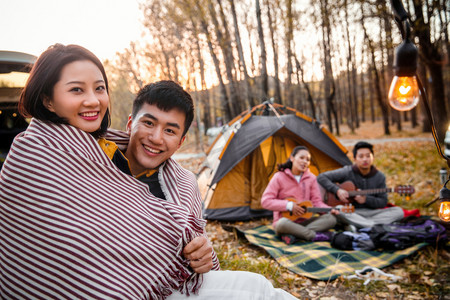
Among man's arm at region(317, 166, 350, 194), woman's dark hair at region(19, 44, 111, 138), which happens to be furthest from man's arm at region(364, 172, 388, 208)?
woman's dark hair at region(19, 44, 111, 138)

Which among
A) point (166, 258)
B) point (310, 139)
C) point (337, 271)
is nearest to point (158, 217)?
point (166, 258)

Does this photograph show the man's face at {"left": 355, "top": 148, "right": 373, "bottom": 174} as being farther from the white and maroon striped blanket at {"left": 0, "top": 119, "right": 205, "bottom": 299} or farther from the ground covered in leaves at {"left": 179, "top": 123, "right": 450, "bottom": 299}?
the white and maroon striped blanket at {"left": 0, "top": 119, "right": 205, "bottom": 299}

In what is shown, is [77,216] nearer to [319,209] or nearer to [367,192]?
[319,209]

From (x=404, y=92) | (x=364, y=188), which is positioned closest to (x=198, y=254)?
(x=404, y=92)

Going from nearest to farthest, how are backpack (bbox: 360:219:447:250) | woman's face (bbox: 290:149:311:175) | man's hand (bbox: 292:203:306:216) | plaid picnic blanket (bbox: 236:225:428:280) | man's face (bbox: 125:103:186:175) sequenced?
man's face (bbox: 125:103:186:175), plaid picnic blanket (bbox: 236:225:428:280), backpack (bbox: 360:219:447:250), man's hand (bbox: 292:203:306:216), woman's face (bbox: 290:149:311:175)

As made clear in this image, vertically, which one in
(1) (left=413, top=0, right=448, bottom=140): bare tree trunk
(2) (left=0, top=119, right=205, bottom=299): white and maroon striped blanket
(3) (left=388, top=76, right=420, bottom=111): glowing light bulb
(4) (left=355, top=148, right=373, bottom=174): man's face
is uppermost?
(1) (left=413, top=0, right=448, bottom=140): bare tree trunk

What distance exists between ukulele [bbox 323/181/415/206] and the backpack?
25.6 inches

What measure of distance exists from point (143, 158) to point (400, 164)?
8303mm

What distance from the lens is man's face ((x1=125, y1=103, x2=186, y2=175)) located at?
1559 mm

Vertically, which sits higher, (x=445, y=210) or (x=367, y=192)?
(x=445, y=210)

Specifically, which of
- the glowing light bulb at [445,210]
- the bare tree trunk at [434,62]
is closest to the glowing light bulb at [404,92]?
the glowing light bulb at [445,210]

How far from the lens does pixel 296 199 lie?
4348mm

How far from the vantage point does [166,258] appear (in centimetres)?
121

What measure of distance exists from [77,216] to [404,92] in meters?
1.85
